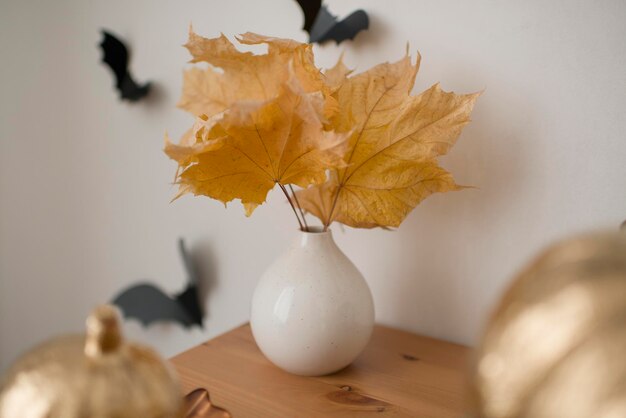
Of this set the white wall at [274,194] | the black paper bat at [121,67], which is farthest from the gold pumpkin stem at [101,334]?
the black paper bat at [121,67]

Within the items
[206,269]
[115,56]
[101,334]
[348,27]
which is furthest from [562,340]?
[115,56]

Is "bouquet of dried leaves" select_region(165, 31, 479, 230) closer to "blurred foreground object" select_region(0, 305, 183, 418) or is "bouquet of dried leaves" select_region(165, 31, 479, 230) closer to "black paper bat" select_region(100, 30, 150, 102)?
"blurred foreground object" select_region(0, 305, 183, 418)

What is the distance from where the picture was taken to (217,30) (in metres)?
0.94

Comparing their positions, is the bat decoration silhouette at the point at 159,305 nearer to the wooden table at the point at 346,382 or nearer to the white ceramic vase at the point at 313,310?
the wooden table at the point at 346,382

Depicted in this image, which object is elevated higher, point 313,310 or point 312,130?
point 312,130

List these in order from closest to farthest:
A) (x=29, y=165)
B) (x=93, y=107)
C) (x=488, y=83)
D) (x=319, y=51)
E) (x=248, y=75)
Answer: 1. (x=248, y=75)
2. (x=488, y=83)
3. (x=319, y=51)
4. (x=93, y=107)
5. (x=29, y=165)

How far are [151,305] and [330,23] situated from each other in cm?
66

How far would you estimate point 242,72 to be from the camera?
61 centimetres

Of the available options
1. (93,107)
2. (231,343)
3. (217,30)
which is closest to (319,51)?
(217,30)

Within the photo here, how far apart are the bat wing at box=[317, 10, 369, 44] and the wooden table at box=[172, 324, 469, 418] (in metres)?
0.45

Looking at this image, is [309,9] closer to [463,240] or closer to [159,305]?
[463,240]

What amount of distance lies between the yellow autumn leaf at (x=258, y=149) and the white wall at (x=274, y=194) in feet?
0.81

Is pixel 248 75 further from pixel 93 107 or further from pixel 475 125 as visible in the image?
pixel 93 107

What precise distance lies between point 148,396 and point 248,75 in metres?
0.38
